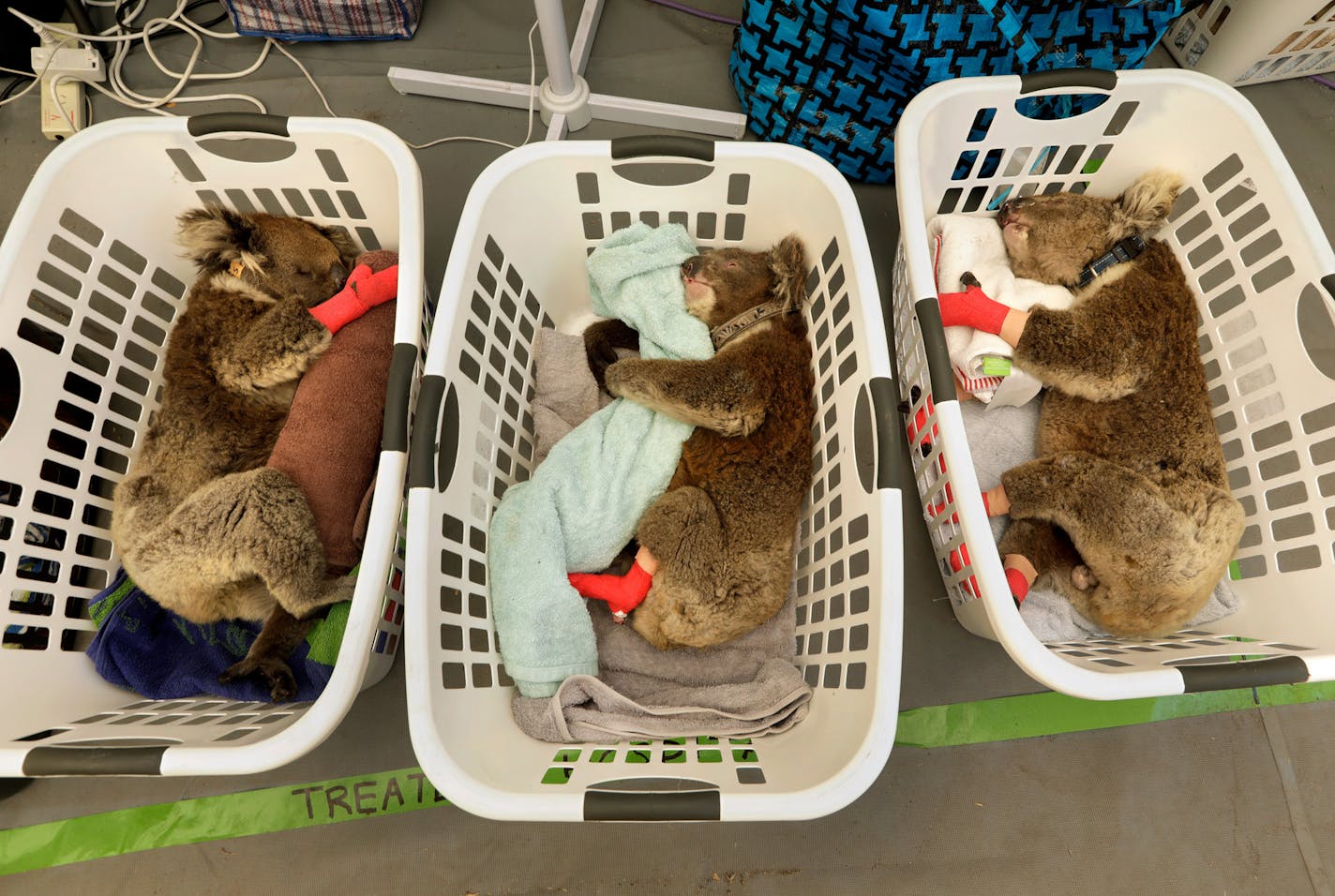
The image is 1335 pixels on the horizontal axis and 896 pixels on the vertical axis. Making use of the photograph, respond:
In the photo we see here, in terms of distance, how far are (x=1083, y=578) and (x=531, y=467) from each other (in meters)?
1.12

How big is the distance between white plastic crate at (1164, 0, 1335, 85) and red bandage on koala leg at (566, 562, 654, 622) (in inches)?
79.2

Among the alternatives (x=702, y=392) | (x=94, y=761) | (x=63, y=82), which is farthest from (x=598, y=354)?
(x=63, y=82)

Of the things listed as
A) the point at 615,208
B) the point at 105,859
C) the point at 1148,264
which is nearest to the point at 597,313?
the point at 615,208

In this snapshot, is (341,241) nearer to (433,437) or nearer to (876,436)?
(433,437)

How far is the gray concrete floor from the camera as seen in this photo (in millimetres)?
1312

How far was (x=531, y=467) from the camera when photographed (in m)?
1.50

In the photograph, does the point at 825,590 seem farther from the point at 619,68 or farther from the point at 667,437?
the point at 619,68

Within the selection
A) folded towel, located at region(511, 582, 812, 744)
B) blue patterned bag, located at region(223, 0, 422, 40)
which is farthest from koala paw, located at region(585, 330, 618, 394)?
blue patterned bag, located at region(223, 0, 422, 40)

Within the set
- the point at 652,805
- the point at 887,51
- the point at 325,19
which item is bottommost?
the point at 652,805

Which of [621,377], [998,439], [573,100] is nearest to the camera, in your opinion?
[621,377]

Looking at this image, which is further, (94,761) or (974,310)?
(974,310)

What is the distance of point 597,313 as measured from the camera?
1560 mm

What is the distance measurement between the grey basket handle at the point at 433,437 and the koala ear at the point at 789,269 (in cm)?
64

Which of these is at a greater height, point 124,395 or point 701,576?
point 124,395
